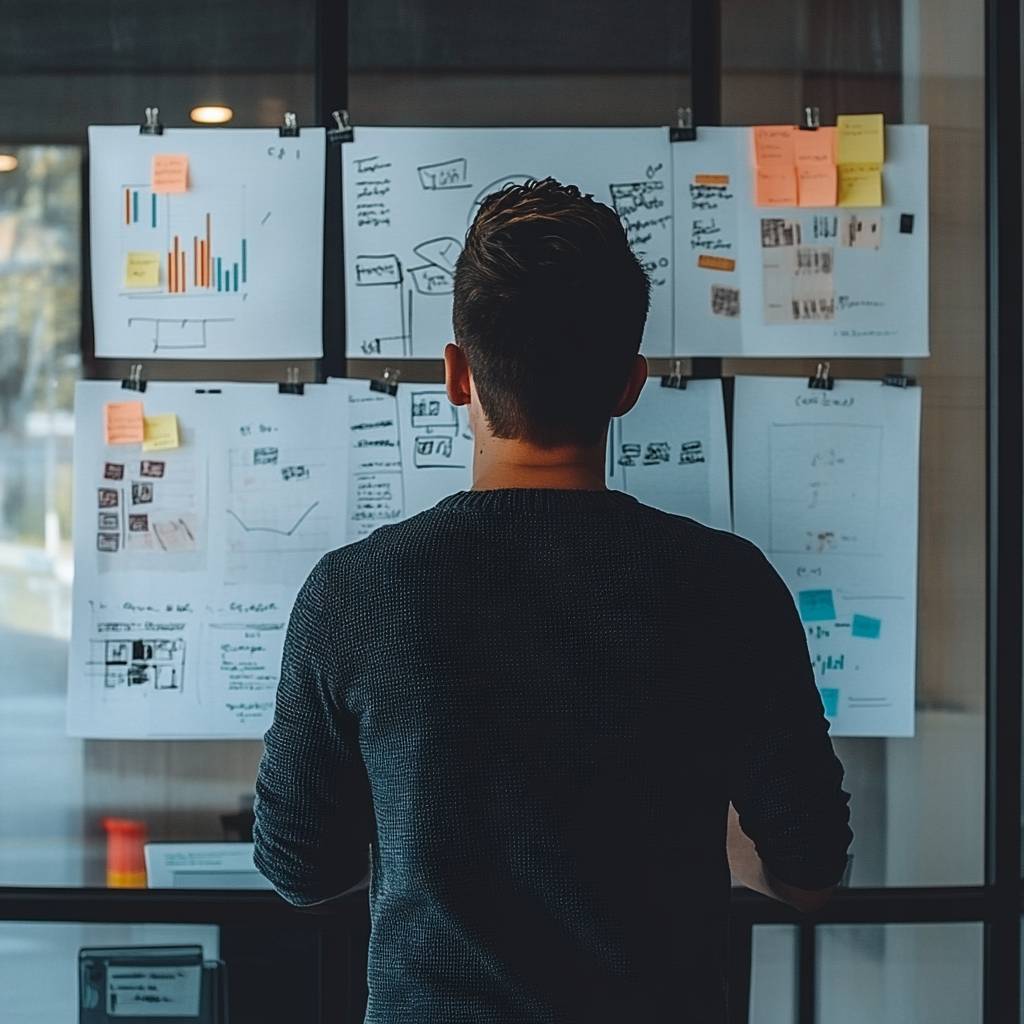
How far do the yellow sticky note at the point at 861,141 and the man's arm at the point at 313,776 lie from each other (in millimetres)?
1636

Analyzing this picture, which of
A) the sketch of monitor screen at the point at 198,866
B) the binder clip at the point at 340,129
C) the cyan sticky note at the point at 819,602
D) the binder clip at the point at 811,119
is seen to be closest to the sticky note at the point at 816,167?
the binder clip at the point at 811,119

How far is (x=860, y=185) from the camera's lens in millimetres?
2494

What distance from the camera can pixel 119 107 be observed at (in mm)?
2529

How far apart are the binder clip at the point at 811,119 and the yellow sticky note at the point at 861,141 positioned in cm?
4

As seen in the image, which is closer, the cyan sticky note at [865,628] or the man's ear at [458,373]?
the man's ear at [458,373]

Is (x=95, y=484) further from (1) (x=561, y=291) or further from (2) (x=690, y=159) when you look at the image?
(1) (x=561, y=291)

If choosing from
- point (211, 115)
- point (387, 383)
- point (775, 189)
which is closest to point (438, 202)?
point (387, 383)

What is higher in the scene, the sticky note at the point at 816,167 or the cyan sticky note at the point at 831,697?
the sticky note at the point at 816,167

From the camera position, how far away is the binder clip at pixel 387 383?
2496 millimetres

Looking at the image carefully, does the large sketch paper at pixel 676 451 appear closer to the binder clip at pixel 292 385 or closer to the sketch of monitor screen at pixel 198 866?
the binder clip at pixel 292 385

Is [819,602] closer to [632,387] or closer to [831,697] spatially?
[831,697]

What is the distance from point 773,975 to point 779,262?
1291 mm

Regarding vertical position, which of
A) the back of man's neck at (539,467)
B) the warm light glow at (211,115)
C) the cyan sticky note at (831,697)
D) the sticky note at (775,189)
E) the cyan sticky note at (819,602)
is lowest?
the cyan sticky note at (831,697)

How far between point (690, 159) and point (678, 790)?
1.58 m
